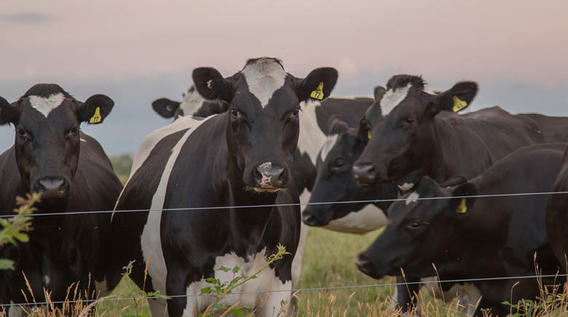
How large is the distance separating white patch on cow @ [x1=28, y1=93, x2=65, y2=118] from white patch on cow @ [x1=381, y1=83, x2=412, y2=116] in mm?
2567

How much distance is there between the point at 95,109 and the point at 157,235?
3.11ft

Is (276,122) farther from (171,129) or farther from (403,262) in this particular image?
(171,129)

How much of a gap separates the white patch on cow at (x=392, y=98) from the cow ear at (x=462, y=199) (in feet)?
3.14

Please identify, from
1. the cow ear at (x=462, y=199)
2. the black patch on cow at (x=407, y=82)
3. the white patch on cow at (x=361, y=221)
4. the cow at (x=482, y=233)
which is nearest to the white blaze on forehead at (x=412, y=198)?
the cow at (x=482, y=233)

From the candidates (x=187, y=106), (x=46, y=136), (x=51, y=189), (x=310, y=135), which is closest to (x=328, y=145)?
(x=310, y=135)

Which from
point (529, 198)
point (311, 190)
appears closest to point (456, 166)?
point (529, 198)

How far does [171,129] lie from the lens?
699 centimetres

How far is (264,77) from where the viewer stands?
4.96 meters

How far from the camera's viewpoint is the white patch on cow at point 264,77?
16.0 feet

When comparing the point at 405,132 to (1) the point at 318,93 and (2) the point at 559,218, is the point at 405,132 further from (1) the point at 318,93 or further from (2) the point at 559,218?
(2) the point at 559,218

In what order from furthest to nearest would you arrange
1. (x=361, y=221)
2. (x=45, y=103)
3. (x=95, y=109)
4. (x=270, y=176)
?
(x=361, y=221), (x=95, y=109), (x=45, y=103), (x=270, y=176)

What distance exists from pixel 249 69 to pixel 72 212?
147 cm

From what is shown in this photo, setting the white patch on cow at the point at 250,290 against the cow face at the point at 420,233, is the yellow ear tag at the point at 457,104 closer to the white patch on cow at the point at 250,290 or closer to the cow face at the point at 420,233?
the cow face at the point at 420,233

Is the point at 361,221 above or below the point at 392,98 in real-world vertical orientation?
below
